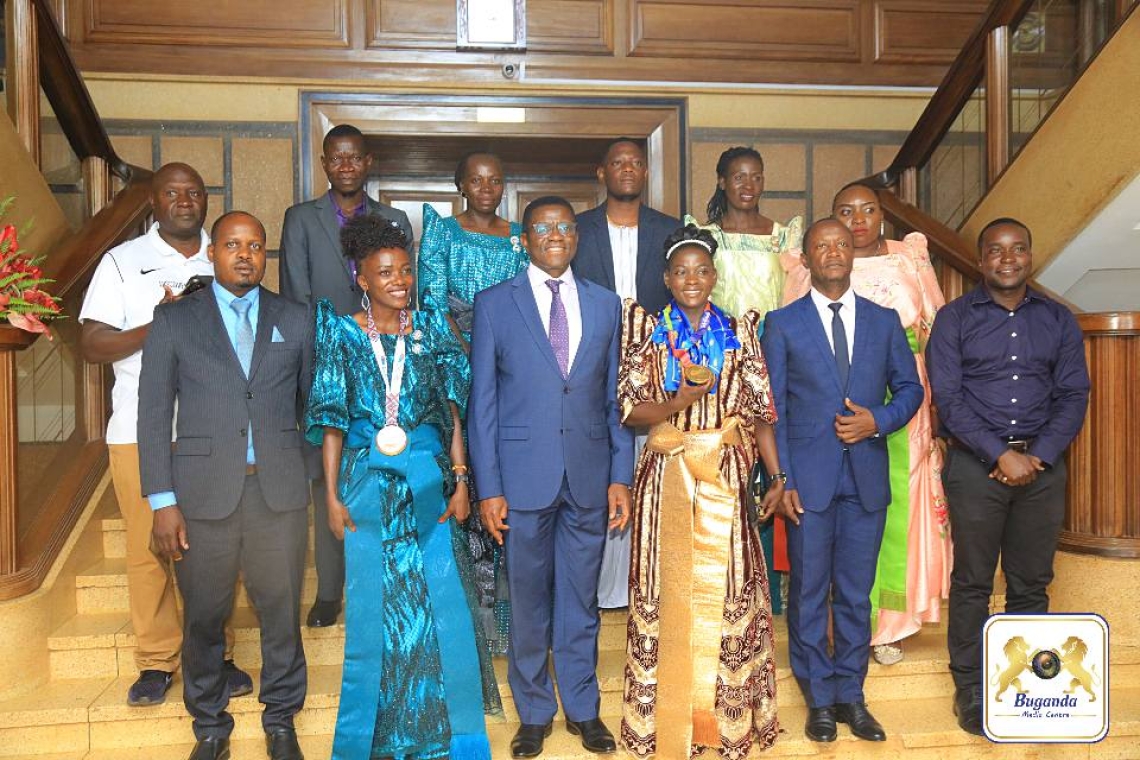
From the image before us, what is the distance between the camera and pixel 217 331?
285cm

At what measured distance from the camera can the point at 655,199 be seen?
5664mm

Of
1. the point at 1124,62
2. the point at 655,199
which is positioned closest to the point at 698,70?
the point at 655,199

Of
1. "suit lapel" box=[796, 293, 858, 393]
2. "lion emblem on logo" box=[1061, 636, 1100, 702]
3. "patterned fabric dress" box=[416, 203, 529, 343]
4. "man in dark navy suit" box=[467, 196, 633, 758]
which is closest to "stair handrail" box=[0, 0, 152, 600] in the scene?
"patterned fabric dress" box=[416, 203, 529, 343]

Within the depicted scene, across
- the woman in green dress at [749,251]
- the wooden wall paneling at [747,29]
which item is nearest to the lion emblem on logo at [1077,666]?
the woman in green dress at [749,251]

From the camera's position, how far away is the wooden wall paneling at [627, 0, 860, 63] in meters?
5.54

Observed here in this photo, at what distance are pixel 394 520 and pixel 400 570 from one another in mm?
157

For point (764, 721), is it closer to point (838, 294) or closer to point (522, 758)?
point (522, 758)

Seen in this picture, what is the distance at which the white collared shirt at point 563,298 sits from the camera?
302 cm

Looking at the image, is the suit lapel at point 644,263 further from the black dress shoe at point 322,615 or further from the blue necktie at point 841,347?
the black dress shoe at point 322,615

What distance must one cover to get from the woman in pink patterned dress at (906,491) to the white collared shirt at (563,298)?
1.01 meters

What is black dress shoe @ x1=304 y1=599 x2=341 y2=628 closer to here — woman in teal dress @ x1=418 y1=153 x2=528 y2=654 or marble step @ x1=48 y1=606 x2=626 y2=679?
marble step @ x1=48 y1=606 x2=626 y2=679

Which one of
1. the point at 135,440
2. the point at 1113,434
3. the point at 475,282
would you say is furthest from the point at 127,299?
the point at 1113,434

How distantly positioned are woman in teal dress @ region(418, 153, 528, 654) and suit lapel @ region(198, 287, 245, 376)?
26.4 inches

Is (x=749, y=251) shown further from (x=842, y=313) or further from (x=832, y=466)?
(x=832, y=466)
